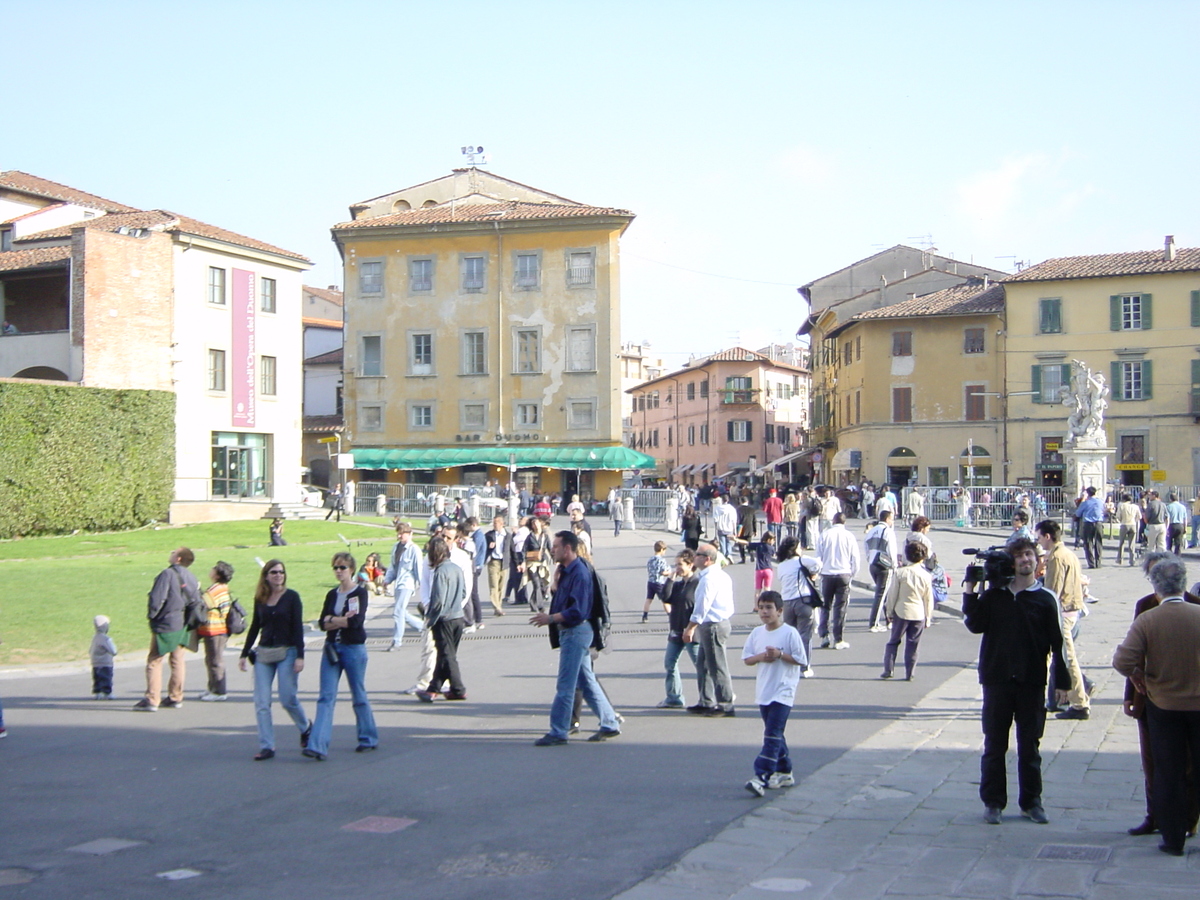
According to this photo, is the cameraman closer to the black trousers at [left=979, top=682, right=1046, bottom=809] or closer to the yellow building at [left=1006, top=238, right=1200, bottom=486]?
the black trousers at [left=979, top=682, right=1046, bottom=809]

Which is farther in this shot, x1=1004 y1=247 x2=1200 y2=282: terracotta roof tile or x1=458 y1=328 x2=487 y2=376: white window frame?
x1=458 y1=328 x2=487 y2=376: white window frame

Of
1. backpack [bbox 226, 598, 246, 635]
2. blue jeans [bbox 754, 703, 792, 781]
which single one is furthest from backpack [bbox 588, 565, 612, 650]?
backpack [bbox 226, 598, 246, 635]

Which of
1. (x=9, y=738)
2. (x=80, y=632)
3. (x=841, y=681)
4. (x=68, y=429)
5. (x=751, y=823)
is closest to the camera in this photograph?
(x=751, y=823)

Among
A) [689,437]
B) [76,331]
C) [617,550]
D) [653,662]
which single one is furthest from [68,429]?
[689,437]

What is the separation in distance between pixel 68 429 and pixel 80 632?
21952mm

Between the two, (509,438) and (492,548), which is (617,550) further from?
(509,438)

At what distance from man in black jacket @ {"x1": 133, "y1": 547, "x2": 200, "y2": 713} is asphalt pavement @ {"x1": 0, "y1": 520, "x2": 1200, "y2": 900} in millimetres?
357

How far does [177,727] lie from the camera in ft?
34.4

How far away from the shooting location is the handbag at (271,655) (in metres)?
9.20

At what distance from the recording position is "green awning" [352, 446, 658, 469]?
5350 cm

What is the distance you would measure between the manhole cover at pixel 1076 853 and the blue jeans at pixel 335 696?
509 centimetres

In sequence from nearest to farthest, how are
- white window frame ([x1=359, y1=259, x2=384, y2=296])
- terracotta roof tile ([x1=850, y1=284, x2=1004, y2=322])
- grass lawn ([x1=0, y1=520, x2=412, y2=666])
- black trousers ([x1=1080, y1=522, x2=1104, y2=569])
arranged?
grass lawn ([x1=0, y1=520, x2=412, y2=666]) < black trousers ([x1=1080, y1=522, x2=1104, y2=569]) < terracotta roof tile ([x1=850, y1=284, x2=1004, y2=322]) < white window frame ([x1=359, y1=259, x2=384, y2=296])

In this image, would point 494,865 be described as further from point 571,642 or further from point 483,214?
point 483,214

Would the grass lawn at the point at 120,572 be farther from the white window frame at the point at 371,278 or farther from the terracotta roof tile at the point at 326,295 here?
the terracotta roof tile at the point at 326,295
